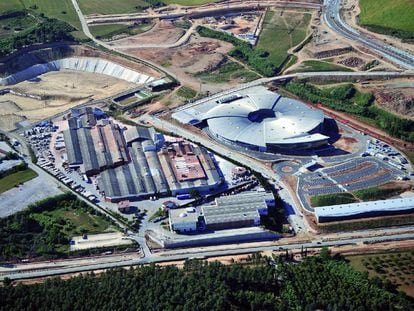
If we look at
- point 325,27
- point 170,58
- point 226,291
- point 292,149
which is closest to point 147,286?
point 226,291

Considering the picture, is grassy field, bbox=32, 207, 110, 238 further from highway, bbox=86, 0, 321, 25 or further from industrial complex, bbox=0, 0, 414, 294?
Answer: highway, bbox=86, 0, 321, 25

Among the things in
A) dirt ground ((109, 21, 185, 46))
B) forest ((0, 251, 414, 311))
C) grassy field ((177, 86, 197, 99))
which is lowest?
forest ((0, 251, 414, 311))

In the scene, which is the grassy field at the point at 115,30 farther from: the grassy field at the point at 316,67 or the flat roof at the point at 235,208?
the flat roof at the point at 235,208

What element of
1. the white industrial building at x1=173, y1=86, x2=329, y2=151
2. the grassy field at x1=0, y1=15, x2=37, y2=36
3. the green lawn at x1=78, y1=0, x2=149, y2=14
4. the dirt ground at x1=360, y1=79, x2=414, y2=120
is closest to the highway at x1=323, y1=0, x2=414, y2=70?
the dirt ground at x1=360, y1=79, x2=414, y2=120

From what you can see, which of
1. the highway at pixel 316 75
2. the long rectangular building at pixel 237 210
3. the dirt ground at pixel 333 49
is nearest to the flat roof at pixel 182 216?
the long rectangular building at pixel 237 210

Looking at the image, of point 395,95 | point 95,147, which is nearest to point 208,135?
point 95,147

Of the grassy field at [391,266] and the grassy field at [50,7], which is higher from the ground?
the grassy field at [50,7]
